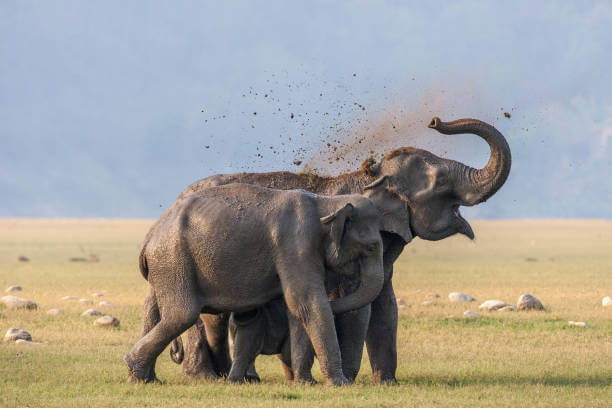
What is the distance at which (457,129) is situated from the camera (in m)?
15.3

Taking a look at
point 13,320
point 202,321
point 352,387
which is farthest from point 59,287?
point 352,387

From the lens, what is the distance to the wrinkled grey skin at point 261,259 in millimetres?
14164

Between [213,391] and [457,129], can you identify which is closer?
[213,391]

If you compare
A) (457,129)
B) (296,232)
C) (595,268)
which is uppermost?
(457,129)

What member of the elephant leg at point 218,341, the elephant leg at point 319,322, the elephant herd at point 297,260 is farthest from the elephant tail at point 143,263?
the elephant leg at point 319,322

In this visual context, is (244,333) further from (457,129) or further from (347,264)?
(457,129)

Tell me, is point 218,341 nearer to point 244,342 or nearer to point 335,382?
point 244,342

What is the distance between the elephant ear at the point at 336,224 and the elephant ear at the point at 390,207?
1.00 m

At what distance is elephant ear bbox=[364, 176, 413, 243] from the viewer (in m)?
15.2

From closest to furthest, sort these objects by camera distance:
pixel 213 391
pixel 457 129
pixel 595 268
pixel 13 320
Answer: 1. pixel 213 391
2. pixel 457 129
3. pixel 13 320
4. pixel 595 268

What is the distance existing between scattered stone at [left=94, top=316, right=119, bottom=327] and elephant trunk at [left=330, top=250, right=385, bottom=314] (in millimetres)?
9483

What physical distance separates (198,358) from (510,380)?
4413 mm

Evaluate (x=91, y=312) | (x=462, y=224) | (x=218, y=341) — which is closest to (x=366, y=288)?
(x=462, y=224)

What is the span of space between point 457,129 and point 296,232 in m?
2.80
